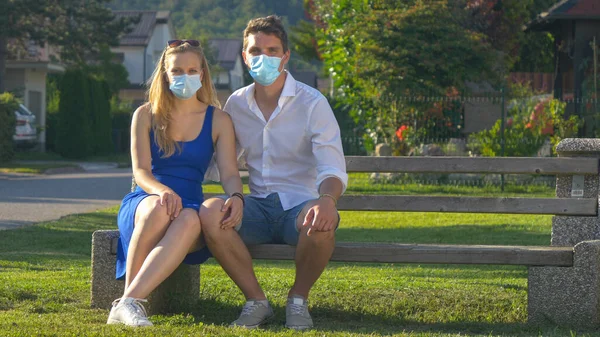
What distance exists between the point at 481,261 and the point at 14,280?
3.05m

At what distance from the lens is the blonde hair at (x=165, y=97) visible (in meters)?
5.41

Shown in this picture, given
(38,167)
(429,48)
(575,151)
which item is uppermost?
(429,48)

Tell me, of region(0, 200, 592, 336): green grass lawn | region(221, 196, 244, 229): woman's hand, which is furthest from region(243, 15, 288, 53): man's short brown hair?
region(0, 200, 592, 336): green grass lawn

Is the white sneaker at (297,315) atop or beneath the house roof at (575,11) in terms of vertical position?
beneath

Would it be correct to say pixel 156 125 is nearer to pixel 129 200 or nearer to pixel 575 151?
pixel 129 200

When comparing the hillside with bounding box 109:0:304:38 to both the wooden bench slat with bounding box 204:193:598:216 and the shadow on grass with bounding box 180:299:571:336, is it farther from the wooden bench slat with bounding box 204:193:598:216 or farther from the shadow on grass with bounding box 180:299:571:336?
the shadow on grass with bounding box 180:299:571:336

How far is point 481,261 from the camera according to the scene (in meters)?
5.27

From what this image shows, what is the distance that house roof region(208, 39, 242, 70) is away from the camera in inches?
4154

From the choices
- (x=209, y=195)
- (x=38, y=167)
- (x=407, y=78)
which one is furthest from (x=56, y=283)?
(x=38, y=167)

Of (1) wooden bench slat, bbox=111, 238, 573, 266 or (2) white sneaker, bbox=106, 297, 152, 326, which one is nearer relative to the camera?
(2) white sneaker, bbox=106, 297, 152, 326

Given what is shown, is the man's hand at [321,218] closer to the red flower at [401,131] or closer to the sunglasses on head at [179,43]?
the sunglasses on head at [179,43]

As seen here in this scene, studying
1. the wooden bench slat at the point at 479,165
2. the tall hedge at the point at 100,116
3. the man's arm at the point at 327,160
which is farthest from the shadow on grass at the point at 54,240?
the tall hedge at the point at 100,116

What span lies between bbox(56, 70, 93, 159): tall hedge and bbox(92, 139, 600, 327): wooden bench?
26.5 metres

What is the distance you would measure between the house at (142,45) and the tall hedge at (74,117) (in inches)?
1452
